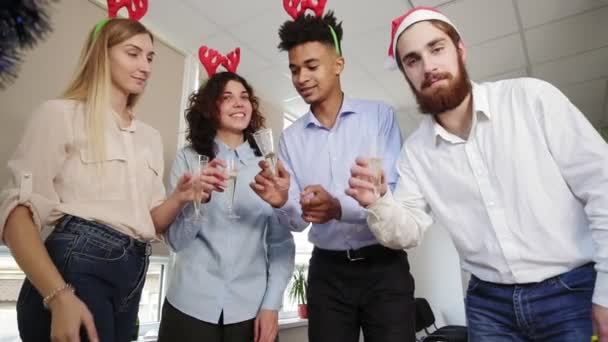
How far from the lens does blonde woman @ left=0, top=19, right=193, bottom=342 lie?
3.21 feet

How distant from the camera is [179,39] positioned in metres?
3.05

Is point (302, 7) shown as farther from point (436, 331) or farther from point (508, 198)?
point (436, 331)

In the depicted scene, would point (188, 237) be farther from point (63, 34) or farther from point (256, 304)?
point (63, 34)

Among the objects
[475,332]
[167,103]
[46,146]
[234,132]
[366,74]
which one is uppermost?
[366,74]

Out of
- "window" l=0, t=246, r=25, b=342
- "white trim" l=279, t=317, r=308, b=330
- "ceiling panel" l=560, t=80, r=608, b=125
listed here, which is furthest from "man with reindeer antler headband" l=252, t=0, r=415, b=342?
"ceiling panel" l=560, t=80, r=608, b=125

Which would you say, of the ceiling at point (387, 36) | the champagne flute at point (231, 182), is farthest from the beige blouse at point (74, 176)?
the ceiling at point (387, 36)

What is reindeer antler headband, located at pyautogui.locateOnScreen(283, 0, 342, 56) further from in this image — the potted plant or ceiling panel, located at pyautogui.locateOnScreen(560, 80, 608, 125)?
ceiling panel, located at pyautogui.locateOnScreen(560, 80, 608, 125)

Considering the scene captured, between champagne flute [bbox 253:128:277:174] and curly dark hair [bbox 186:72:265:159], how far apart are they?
43 centimetres

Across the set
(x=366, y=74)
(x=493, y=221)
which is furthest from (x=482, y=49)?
(x=493, y=221)

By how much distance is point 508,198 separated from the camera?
47.0 inches

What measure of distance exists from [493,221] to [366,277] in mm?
463

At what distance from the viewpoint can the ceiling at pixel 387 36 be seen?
9.29 feet

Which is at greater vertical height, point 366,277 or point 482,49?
point 482,49

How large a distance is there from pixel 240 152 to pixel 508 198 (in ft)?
3.58
